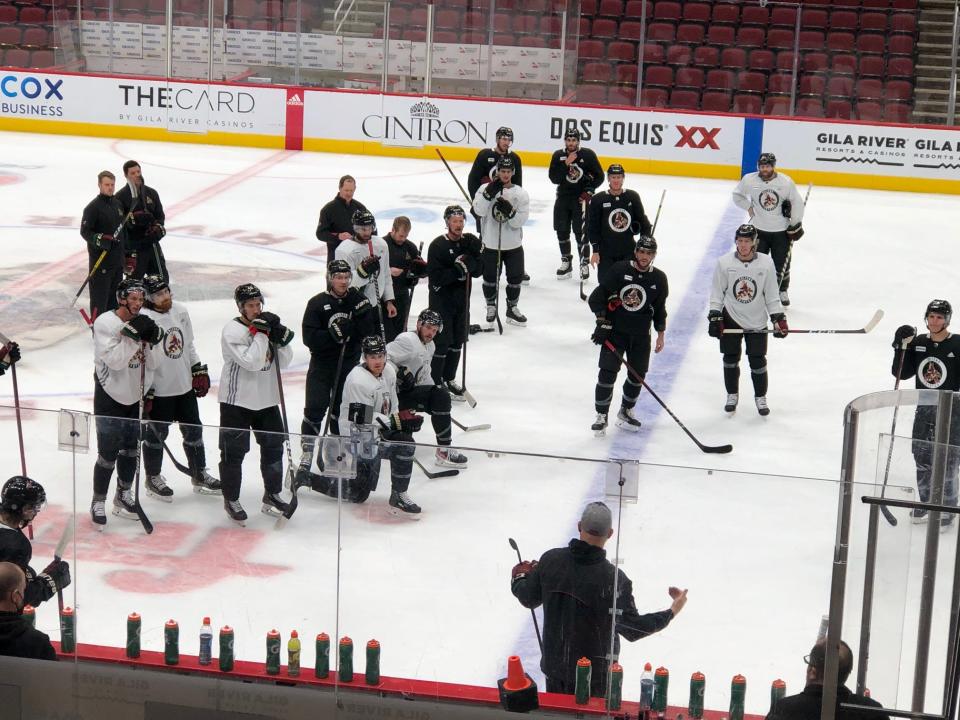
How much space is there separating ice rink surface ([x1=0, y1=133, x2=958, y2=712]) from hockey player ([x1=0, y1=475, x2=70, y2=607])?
47 millimetres

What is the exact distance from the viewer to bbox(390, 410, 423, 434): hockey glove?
22.1ft

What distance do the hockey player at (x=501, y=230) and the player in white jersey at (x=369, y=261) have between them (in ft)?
5.50

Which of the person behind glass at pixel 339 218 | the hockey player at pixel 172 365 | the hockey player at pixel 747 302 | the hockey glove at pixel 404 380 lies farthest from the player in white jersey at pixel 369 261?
the hockey player at pixel 747 302

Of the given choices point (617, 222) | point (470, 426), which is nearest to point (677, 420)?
point (470, 426)

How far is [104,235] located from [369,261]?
76.9 inches

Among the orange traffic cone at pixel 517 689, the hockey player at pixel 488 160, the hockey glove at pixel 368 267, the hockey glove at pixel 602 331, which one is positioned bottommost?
the orange traffic cone at pixel 517 689

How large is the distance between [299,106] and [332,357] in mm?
9668

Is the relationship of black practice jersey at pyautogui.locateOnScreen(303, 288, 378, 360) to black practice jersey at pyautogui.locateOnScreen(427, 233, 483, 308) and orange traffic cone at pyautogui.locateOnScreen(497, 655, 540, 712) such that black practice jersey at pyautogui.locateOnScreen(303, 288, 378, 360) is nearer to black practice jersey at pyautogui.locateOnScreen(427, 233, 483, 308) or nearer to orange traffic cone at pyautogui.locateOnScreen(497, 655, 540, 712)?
black practice jersey at pyautogui.locateOnScreen(427, 233, 483, 308)

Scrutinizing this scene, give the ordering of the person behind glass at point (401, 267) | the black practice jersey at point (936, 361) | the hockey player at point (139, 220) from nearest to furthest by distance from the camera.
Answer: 1. the black practice jersey at point (936, 361)
2. the person behind glass at point (401, 267)
3. the hockey player at point (139, 220)

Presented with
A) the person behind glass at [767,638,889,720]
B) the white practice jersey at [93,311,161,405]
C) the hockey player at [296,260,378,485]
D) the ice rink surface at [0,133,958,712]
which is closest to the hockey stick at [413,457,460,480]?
the ice rink surface at [0,133,958,712]

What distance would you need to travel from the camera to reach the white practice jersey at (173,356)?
22.0 feet

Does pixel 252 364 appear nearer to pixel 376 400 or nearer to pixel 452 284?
pixel 376 400

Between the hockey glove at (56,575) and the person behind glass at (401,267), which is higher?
the person behind glass at (401,267)

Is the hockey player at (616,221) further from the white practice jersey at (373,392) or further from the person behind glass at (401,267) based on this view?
the white practice jersey at (373,392)
